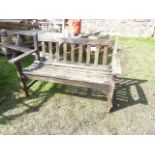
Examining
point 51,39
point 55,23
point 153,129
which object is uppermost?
point 51,39

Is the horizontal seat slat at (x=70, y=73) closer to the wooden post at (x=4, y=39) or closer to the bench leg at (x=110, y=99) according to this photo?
the bench leg at (x=110, y=99)

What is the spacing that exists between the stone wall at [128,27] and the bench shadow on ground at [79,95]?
555cm

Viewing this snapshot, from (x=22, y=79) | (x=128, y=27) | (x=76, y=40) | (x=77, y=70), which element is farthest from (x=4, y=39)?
(x=128, y=27)

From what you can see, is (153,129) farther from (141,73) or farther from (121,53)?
(121,53)

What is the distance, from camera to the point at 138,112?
345cm

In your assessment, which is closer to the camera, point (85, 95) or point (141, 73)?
point (85, 95)

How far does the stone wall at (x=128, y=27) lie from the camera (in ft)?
29.7

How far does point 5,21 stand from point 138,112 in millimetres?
4747

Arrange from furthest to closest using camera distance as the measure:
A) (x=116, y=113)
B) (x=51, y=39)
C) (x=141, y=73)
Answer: (x=141, y=73) < (x=51, y=39) < (x=116, y=113)

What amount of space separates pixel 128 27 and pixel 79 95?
256 inches

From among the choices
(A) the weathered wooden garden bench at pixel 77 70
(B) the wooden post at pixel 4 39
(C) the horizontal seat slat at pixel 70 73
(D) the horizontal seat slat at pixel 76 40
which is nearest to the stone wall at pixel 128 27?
(B) the wooden post at pixel 4 39

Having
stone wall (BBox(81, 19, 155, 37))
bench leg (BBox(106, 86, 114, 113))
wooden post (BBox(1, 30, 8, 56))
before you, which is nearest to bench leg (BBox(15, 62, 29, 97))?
bench leg (BBox(106, 86, 114, 113))
